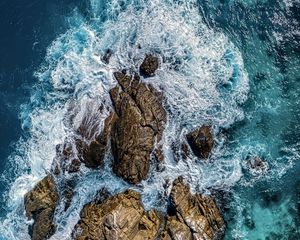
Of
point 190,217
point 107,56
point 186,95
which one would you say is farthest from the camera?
point 107,56

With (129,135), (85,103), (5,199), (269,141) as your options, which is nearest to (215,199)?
(269,141)

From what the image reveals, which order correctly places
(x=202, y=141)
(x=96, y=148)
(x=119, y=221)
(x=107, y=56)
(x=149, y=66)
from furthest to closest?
(x=107, y=56), (x=149, y=66), (x=96, y=148), (x=202, y=141), (x=119, y=221)

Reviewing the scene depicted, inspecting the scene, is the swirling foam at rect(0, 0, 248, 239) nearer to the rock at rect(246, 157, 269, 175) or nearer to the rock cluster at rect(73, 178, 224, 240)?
the rock at rect(246, 157, 269, 175)

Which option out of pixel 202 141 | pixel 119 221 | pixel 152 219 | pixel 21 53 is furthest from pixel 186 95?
pixel 21 53

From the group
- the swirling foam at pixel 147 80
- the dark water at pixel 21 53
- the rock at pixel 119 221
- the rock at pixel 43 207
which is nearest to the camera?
the rock at pixel 119 221

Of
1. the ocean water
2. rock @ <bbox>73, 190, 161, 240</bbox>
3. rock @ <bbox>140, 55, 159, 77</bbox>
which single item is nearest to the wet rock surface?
the ocean water

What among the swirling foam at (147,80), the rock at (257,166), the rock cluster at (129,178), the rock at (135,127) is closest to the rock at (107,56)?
the rock cluster at (129,178)

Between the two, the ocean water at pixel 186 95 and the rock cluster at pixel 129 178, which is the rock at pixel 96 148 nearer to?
the rock cluster at pixel 129 178

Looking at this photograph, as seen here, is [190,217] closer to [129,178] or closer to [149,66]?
[129,178]
